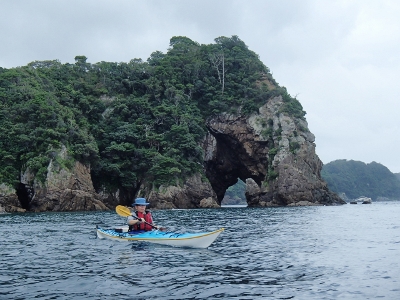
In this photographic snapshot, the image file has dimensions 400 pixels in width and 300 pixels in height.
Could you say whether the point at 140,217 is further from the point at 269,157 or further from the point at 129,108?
the point at 129,108

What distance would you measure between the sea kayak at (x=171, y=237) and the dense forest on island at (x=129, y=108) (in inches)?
1302

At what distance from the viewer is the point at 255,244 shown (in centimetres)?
1612

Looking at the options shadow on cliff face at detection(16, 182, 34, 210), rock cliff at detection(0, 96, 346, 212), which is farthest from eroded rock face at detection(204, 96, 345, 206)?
shadow on cliff face at detection(16, 182, 34, 210)

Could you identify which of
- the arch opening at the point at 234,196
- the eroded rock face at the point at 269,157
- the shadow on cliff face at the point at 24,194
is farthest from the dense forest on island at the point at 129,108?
the arch opening at the point at 234,196

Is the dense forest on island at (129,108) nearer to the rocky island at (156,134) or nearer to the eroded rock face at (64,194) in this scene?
the rocky island at (156,134)

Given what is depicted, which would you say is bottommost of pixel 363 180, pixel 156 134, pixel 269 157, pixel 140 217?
pixel 140 217

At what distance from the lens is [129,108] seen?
66.4 m

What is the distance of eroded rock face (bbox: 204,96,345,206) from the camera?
61.5 m

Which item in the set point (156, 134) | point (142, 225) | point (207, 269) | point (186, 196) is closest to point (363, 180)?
point (186, 196)

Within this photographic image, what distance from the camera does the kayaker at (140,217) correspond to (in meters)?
16.6

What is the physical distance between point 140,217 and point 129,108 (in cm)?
5126

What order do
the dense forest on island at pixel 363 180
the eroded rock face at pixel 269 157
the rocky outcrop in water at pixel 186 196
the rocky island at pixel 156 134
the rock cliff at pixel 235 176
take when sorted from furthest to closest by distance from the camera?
the dense forest on island at pixel 363 180 < the eroded rock face at pixel 269 157 < the rocky outcrop in water at pixel 186 196 < the rocky island at pixel 156 134 < the rock cliff at pixel 235 176

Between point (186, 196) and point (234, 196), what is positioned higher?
point (234, 196)

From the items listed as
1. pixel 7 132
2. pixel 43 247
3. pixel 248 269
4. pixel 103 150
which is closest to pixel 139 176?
pixel 103 150
